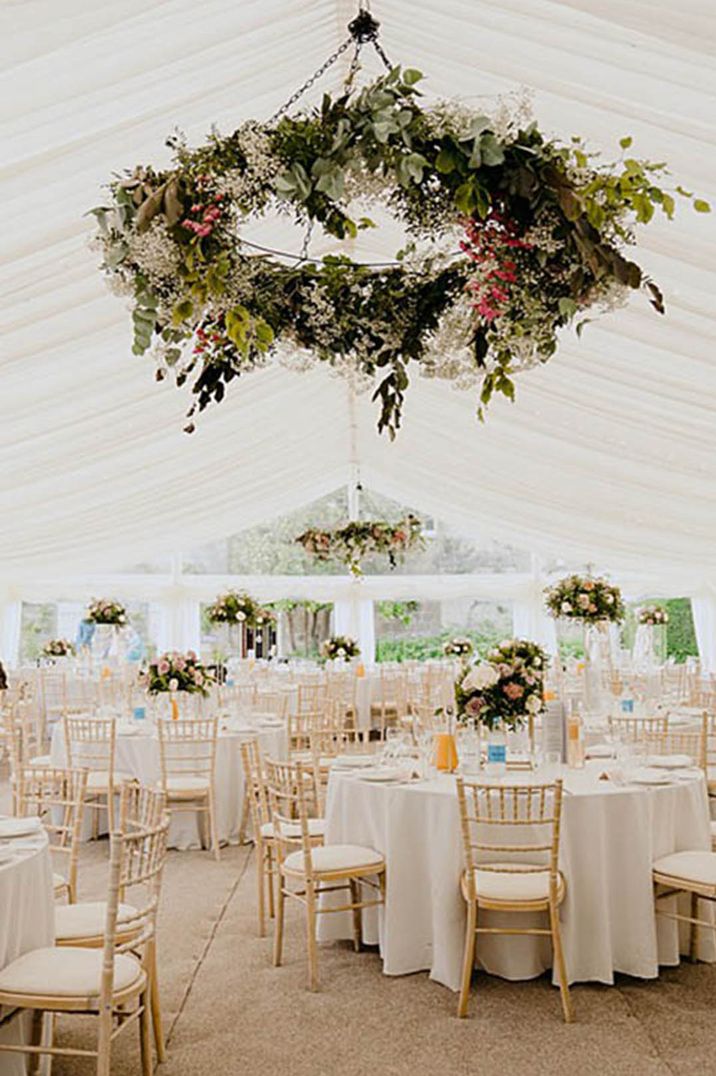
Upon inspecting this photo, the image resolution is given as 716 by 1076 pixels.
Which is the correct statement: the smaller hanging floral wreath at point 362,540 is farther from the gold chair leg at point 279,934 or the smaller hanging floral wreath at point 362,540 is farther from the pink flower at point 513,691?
the gold chair leg at point 279,934

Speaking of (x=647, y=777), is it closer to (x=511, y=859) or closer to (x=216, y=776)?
(x=511, y=859)

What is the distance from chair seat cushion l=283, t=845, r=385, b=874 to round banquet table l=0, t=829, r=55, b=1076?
1542mm

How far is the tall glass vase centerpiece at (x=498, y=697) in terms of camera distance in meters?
5.67

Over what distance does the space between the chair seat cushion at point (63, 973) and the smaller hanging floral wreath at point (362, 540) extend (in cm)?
1019

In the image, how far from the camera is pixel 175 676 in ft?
28.1

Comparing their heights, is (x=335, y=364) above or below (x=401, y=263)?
below

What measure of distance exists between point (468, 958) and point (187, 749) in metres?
4.06

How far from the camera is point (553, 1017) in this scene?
458 cm

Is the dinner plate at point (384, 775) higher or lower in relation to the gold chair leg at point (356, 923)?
higher

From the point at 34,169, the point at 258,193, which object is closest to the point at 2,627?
the point at 34,169

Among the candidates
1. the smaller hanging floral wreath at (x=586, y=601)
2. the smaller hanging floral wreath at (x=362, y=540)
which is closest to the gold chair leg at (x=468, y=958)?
the smaller hanging floral wreath at (x=586, y=601)

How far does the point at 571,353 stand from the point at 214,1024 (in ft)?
18.9

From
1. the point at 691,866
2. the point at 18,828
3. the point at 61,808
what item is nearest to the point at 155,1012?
the point at 18,828

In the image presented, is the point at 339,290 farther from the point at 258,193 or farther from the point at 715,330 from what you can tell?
the point at 715,330
